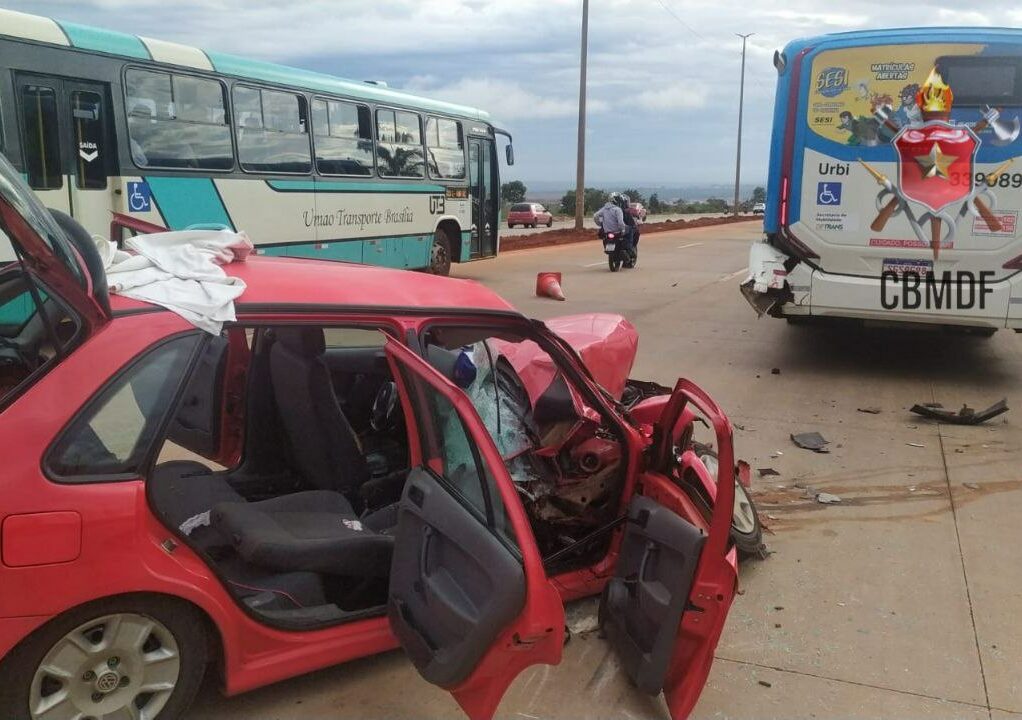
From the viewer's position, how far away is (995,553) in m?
4.45

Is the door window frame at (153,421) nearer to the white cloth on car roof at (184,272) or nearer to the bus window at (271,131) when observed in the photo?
the white cloth on car roof at (184,272)

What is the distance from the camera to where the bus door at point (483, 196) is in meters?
17.0

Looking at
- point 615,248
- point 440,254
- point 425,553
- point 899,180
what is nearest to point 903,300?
point 899,180

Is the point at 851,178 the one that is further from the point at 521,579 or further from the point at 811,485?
the point at 521,579

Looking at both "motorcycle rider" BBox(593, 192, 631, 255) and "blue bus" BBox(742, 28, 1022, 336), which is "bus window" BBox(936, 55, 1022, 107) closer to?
"blue bus" BBox(742, 28, 1022, 336)

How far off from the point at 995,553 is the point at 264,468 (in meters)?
3.61

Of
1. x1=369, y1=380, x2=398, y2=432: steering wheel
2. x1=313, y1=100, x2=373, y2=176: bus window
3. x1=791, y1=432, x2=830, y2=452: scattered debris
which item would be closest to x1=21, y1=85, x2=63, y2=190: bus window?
x1=313, y1=100, x2=373, y2=176: bus window

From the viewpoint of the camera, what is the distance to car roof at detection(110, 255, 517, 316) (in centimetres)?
296

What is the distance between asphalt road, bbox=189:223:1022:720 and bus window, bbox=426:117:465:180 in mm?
7776

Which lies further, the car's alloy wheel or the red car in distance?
the red car in distance

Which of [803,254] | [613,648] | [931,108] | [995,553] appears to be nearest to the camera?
[613,648]

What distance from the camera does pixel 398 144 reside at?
A: 14352 millimetres

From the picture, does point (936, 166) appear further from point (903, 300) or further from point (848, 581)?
point (848, 581)

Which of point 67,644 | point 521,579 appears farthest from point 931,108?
point 67,644
